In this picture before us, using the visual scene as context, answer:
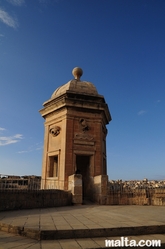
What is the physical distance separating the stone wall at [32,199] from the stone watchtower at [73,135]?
77.5 inches

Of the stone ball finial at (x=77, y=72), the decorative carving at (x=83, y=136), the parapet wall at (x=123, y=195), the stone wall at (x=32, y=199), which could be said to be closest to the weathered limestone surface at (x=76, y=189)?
the stone wall at (x=32, y=199)

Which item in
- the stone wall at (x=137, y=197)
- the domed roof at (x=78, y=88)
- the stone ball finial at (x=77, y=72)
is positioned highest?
the stone ball finial at (x=77, y=72)

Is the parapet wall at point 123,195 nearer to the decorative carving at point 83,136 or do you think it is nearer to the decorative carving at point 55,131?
the decorative carving at point 83,136

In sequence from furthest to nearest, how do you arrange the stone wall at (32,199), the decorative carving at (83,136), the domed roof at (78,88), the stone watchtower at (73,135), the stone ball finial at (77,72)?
the stone ball finial at (77,72) → the domed roof at (78,88) → the decorative carving at (83,136) → the stone watchtower at (73,135) → the stone wall at (32,199)

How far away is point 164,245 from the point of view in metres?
4.16

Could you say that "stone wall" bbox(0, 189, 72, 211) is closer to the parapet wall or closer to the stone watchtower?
the parapet wall

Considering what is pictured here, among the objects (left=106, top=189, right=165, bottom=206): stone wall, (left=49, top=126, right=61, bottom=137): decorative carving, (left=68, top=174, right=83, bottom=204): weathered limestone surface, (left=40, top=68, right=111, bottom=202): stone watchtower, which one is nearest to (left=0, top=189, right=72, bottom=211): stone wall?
(left=68, top=174, right=83, bottom=204): weathered limestone surface

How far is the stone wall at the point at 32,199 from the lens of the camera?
7840 millimetres

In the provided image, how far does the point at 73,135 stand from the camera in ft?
41.4

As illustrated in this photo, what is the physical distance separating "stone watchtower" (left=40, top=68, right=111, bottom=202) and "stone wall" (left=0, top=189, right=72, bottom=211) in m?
1.97

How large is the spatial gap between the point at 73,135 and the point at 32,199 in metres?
5.04

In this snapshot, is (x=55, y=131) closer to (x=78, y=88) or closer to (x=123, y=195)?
(x=78, y=88)

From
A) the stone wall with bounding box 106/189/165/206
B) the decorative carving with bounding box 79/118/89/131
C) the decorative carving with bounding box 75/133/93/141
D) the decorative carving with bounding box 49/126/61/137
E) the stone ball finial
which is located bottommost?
the stone wall with bounding box 106/189/165/206

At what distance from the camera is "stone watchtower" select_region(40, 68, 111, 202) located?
479 inches
